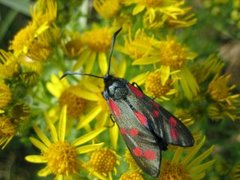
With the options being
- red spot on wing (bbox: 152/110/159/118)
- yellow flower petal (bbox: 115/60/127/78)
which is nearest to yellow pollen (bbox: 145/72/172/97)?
yellow flower petal (bbox: 115/60/127/78)

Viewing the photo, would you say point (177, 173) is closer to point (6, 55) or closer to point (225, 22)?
point (6, 55)

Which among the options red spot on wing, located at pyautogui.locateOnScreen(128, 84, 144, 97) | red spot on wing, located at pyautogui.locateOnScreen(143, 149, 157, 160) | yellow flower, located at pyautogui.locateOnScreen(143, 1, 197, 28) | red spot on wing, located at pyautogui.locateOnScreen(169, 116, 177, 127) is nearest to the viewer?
red spot on wing, located at pyautogui.locateOnScreen(143, 149, 157, 160)

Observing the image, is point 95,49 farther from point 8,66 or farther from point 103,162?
point 103,162

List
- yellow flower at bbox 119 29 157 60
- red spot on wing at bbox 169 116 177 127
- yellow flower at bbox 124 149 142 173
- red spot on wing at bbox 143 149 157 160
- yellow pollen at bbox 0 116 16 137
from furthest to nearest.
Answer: yellow flower at bbox 119 29 157 60 < yellow pollen at bbox 0 116 16 137 < yellow flower at bbox 124 149 142 173 < red spot on wing at bbox 169 116 177 127 < red spot on wing at bbox 143 149 157 160

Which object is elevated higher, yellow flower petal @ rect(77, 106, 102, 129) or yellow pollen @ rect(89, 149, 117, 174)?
yellow flower petal @ rect(77, 106, 102, 129)

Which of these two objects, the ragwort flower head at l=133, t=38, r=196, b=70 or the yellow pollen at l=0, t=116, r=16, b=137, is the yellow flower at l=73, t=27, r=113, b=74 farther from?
the yellow pollen at l=0, t=116, r=16, b=137
